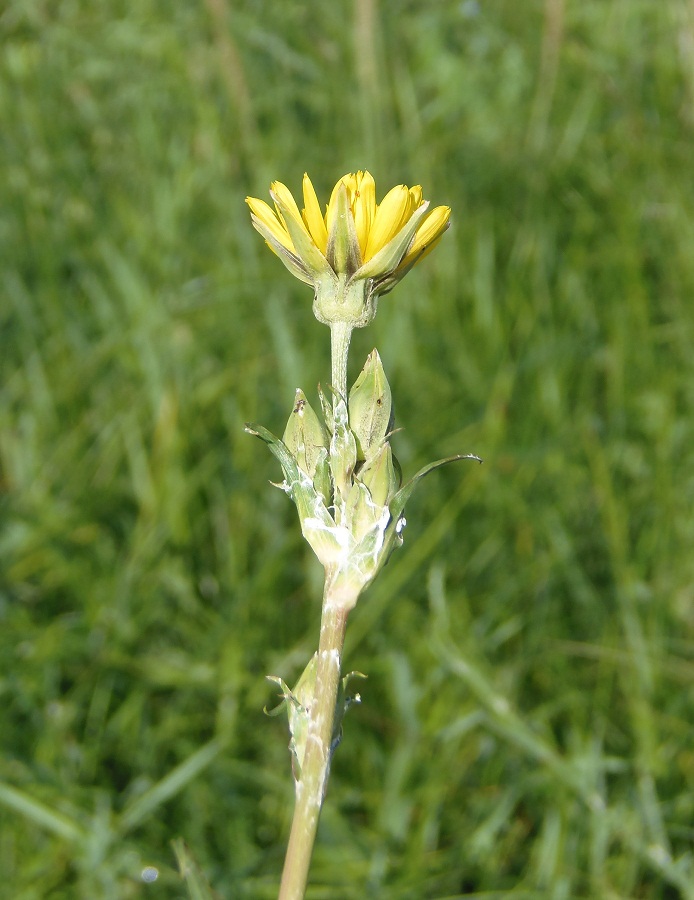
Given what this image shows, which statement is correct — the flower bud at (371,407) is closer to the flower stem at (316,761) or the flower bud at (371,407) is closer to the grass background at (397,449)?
the flower stem at (316,761)

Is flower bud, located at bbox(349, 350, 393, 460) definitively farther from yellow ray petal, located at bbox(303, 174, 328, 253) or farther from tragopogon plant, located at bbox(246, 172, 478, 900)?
yellow ray petal, located at bbox(303, 174, 328, 253)

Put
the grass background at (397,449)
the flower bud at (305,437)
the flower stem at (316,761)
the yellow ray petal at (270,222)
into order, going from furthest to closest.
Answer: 1. the grass background at (397,449)
2. the yellow ray petal at (270,222)
3. the flower bud at (305,437)
4. the flower stem at (316,761)

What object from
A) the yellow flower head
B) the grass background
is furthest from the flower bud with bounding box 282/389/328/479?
the grass background

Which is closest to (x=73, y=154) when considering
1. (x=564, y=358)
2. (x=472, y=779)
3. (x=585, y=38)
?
(x=564, y=358)

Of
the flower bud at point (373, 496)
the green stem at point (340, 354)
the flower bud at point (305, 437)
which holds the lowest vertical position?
the flower bud at point (373, 496)

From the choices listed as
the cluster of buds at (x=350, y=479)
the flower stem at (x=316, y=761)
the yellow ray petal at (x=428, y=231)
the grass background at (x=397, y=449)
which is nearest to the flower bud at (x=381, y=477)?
the cluster of buds at (x=350, y=479)

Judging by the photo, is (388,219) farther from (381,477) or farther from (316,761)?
(316,761)

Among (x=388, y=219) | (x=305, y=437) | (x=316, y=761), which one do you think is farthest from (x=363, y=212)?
(x=316, y=761)
